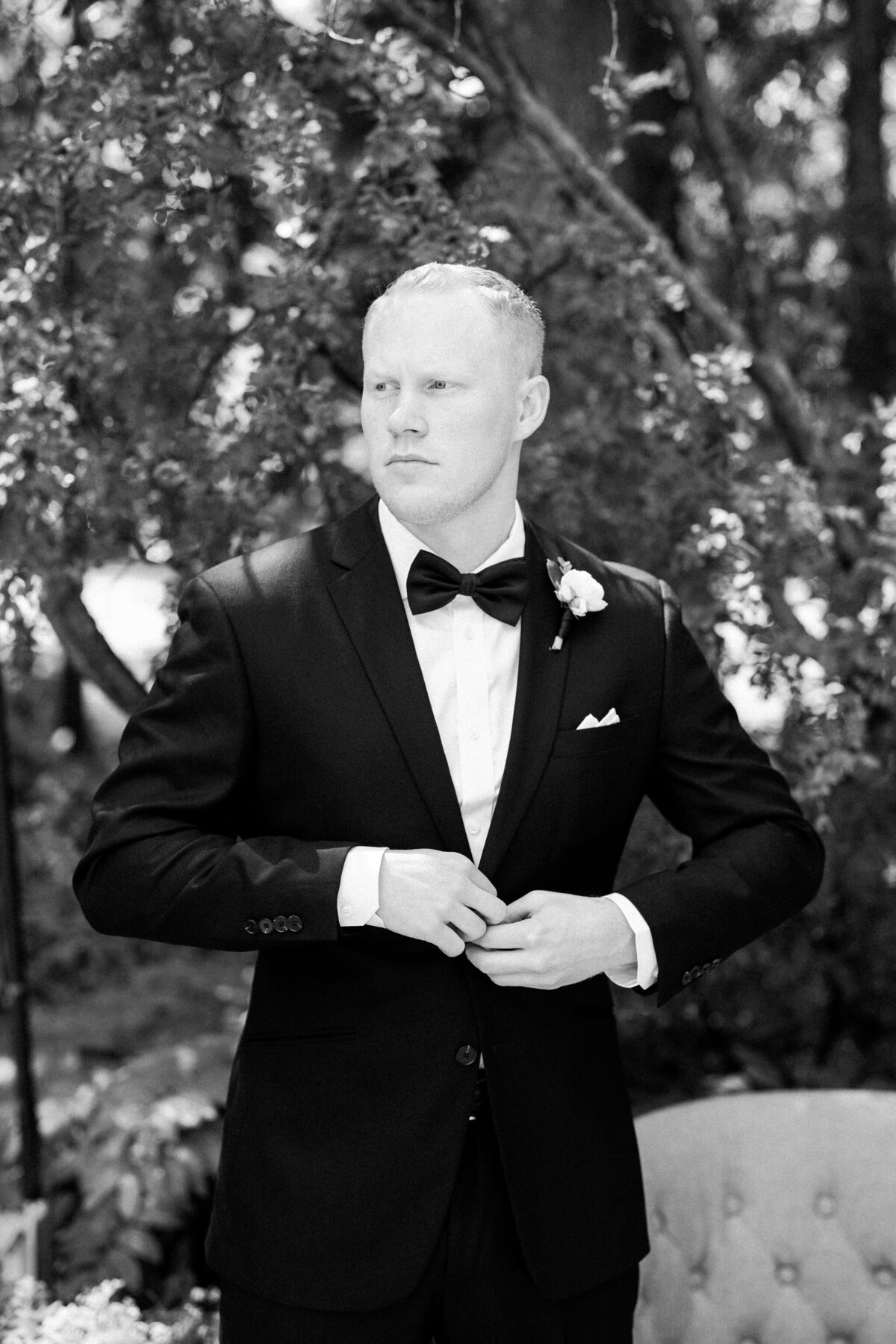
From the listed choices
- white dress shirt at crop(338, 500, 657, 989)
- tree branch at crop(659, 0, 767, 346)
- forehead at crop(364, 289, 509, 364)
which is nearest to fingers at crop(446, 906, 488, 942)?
white dress shirt at crop(338, 500, 657, 989)

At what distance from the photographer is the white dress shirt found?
221cm

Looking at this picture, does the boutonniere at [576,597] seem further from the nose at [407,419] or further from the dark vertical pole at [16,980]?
the dark vertical pole at [16,980]

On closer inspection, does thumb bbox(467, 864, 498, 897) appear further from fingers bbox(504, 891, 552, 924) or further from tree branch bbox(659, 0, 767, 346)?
tree branch bbox(659, 0, 767, 346)

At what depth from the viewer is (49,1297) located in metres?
3.69

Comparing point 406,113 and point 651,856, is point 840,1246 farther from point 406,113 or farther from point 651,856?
point 406,113

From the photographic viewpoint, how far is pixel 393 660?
219cm

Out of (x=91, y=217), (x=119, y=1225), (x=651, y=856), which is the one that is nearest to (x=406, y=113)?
(x=91, y=217)

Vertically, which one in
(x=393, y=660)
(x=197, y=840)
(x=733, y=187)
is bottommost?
(x=197, y=840)

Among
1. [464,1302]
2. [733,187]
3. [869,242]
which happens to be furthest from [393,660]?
[869,242]

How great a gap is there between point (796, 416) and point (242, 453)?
1.65 m

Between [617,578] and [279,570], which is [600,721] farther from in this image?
[279,570]

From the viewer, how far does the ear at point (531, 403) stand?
2.30 metres

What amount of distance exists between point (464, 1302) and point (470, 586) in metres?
1.09

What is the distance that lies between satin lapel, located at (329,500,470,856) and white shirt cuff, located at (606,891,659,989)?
247mm
